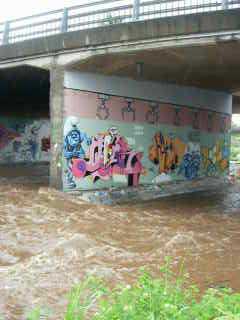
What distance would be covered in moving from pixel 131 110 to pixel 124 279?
8.96 metres

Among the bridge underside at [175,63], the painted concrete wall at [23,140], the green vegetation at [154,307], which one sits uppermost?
the bridge underside at [175,63]

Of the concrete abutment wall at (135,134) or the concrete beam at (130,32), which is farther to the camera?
the concrete abutment wall at (135,134)

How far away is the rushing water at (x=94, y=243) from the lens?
224 inches

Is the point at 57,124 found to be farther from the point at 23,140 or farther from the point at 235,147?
the point at 235,147

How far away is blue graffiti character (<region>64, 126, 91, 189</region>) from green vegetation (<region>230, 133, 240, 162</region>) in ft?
74.5

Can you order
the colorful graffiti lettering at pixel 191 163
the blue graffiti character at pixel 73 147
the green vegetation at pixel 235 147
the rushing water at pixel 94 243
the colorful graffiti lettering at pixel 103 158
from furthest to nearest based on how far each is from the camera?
the green vegetation at pixel 235 147 → the colorful graffiti lettering at pixel 191 163 → the colorful graffiti lettering at pixel 103 158 → the blue graffiti character at pixel 73 147 → the rushing water at pixel 94 243

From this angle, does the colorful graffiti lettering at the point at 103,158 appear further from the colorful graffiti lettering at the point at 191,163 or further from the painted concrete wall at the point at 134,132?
the colorful graffiti lettering at the point at 191,163

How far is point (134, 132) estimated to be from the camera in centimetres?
1457

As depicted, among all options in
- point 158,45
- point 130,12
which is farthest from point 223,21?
point 130,12

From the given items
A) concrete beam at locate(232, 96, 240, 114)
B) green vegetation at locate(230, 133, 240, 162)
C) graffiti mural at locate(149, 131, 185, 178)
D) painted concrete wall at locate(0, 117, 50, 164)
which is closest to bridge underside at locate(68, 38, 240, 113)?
graffiti mural at locate(149, 131, 185, 178)

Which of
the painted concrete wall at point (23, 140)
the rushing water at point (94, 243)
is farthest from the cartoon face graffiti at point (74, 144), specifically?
the painted concrete wall at point (23, 140)

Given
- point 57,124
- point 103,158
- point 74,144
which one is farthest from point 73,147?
point 103,158

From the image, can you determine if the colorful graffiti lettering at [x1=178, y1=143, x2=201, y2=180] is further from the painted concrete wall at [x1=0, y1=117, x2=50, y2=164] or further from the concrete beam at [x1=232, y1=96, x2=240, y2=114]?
the painted concrete wall at [x1=0, y1=117, x2=50, y2=164]

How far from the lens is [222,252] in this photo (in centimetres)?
788
